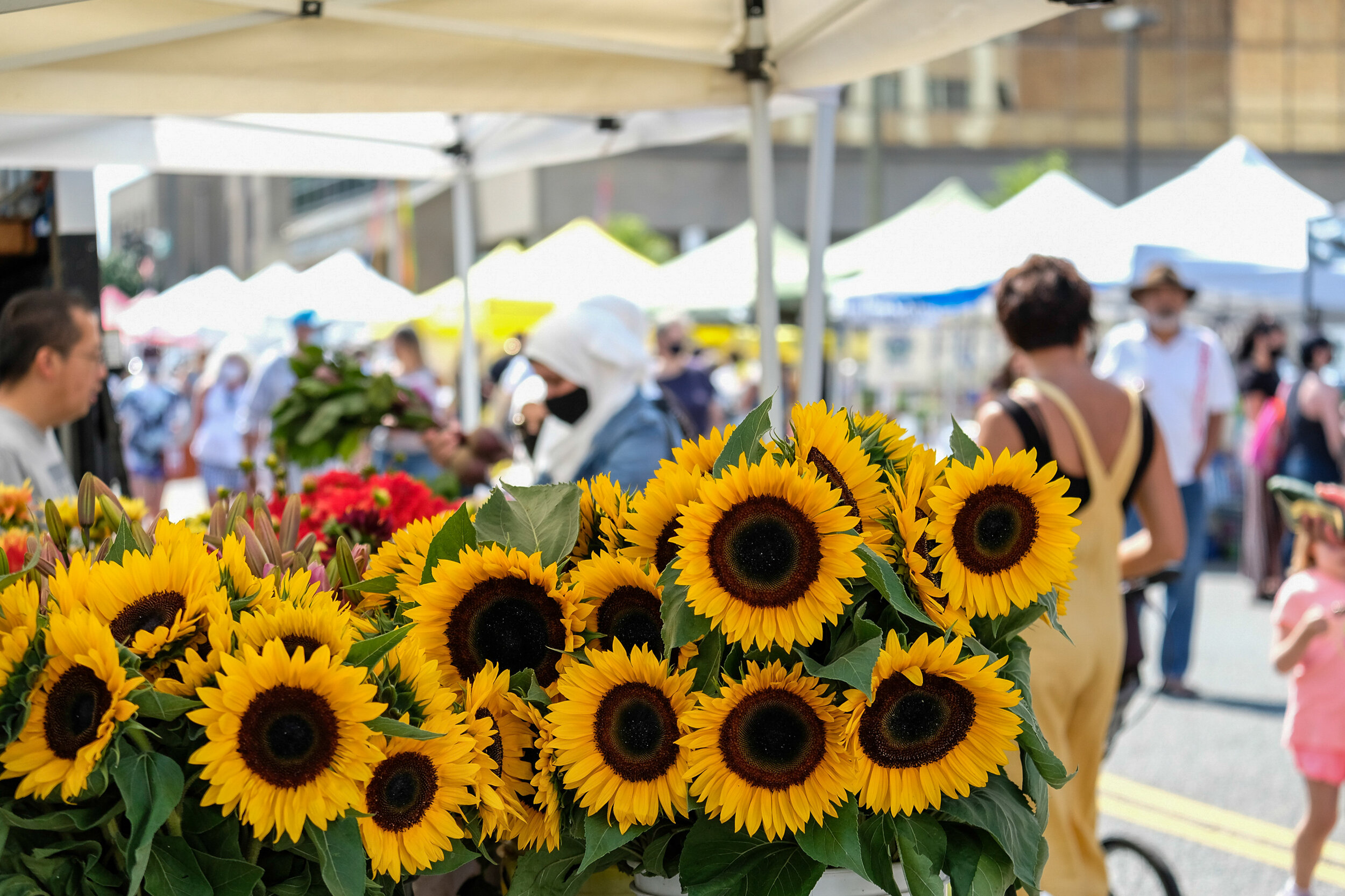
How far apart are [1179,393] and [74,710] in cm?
679

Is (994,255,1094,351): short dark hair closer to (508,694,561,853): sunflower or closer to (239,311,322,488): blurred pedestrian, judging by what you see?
(508,694,561,853): sunflower

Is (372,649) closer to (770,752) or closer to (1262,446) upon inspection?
(770,752)

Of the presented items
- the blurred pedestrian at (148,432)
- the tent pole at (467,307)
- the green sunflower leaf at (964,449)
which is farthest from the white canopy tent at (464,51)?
the blurred pedestrian at (148,432)

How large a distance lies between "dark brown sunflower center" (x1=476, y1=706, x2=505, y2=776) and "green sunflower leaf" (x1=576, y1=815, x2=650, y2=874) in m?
0.11

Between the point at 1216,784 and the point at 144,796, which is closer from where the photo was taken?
the point at 144,796

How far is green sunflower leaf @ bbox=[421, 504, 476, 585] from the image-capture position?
150 cm

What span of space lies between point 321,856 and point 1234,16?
43.7 metres

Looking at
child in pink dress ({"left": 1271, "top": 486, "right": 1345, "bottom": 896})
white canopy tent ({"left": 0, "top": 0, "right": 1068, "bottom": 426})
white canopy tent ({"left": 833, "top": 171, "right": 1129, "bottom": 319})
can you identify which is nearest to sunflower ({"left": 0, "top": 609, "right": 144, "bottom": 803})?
white canopy tent ({"left": 0, "top": 0, "right": 1068, "bottom": 426})

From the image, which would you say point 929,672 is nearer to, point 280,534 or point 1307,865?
point 280,534

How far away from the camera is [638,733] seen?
1380 mm

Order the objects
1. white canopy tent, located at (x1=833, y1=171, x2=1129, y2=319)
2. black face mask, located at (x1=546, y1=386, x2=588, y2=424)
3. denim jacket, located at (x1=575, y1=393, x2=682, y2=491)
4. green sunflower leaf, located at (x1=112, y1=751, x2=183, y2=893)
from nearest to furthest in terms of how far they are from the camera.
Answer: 1. green sunflower leaf, located at (x1=112, y1=751, x2=183, y2=893)
2. denim jacket, located at (x1=575, y1=393, x2=682, y2=491)
3. black face mask, located at (x1=546, y1=386, x2=588, y2=424)
4. white canopy tent, located at (x1=833, y1=171, x2=1129, y2=319)

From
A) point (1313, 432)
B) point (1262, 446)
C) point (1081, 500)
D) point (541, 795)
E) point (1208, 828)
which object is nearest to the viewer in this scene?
point (541, 795)

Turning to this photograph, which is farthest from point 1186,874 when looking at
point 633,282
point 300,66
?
point 633,282

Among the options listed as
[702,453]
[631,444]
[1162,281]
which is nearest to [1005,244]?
[1162,281]
